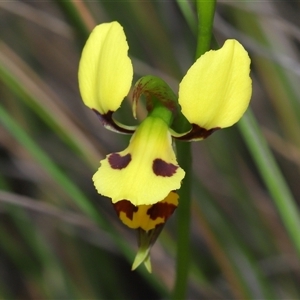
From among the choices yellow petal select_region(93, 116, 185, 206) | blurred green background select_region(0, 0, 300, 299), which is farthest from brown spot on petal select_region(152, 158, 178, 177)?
blurred green background select_region(0, 0, 300, 299)

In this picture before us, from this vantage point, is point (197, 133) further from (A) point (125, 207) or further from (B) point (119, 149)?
(B) point (119, 149)

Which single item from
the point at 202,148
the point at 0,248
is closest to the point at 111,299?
the point at 0,248

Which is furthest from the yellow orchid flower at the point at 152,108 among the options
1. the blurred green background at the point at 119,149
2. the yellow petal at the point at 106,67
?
the blurred green background at the point at 119,149

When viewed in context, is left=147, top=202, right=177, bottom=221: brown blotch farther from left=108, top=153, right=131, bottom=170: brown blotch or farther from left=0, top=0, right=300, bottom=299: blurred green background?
left=0, top=0, right=300, bottom=299: blurred green background

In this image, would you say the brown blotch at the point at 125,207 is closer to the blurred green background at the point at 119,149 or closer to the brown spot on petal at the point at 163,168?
the brown spot on petal at the point at 163,168

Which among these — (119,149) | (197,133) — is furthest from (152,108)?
(119,149)

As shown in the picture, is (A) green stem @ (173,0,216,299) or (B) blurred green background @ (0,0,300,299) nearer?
(A) green stem @ (173,0,216,299)
